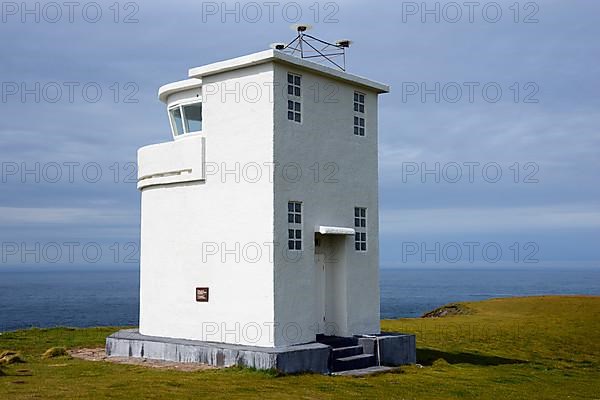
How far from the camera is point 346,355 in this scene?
58.6ft

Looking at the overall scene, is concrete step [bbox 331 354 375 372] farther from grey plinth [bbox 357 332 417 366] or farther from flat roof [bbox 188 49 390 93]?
flat roof [bbox 188 49 390 93]

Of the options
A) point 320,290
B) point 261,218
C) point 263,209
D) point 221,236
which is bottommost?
point 320,290

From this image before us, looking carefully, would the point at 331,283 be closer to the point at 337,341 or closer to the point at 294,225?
the point at 337,341

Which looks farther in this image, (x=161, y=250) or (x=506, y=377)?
(x=161, y=250)

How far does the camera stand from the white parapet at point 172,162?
18453 millimetres

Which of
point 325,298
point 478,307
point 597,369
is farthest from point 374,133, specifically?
point 478,307

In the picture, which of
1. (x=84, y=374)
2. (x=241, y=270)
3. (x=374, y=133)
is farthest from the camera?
(x=374, y=133)

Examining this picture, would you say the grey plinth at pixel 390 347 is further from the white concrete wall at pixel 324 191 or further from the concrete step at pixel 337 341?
the white concrete wall at pixel 324 191

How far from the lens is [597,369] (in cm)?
2128

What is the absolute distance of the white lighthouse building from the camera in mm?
16984

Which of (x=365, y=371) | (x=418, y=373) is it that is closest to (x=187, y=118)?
(x=365, y=371)

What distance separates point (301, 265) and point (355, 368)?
9.59ft

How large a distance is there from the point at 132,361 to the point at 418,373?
283 inches

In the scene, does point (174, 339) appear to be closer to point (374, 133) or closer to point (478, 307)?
point (374, 133)
